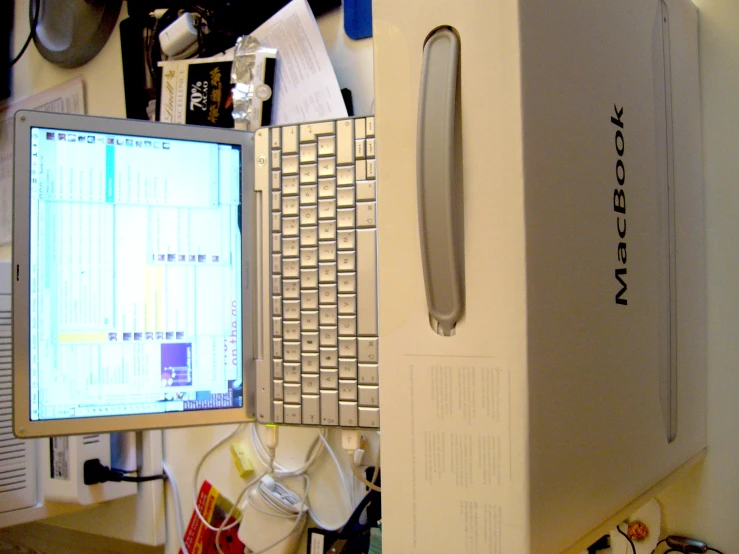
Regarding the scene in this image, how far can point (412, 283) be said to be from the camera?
0.39 meters

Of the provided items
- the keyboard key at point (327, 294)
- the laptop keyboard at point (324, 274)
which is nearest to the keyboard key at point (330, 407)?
the laptop keyboard at point (324, 274)

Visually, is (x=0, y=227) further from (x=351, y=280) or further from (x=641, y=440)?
(x=641, y=440)

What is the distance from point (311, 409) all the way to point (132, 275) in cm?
26

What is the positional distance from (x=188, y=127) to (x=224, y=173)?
2.6 inches

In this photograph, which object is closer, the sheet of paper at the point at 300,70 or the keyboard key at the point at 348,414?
the keyboard key at the point at 348,414

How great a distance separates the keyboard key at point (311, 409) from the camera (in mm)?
651

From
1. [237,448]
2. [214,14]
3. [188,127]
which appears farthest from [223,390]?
[214,14]

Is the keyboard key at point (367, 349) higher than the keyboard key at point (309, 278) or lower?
lower

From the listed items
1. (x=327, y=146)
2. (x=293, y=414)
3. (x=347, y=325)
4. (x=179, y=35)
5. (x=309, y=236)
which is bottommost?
(x=293, y=414)

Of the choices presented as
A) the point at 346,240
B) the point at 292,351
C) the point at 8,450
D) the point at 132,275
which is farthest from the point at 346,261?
the point at 8,450

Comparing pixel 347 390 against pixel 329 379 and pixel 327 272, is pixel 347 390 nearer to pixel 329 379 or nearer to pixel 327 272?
pixel 329 379

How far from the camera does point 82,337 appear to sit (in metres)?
0.66

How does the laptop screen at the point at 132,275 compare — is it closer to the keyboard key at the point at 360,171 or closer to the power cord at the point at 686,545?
the keyboard key at the point at 360,171

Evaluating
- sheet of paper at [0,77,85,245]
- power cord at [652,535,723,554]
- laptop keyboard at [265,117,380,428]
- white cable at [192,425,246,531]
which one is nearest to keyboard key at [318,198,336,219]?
laptop keyboard at [265,117,380,428]
